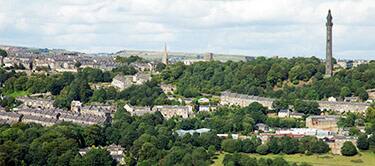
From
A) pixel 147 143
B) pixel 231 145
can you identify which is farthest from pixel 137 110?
pixel 147 143

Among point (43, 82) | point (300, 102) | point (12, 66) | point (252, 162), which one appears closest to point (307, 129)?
point (300, 102)

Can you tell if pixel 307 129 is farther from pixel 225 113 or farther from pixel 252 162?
pixel 252 162

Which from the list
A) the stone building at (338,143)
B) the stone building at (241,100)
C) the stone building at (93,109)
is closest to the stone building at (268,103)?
the stone building at (241,100)

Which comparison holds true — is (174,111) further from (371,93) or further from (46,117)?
(371,93)

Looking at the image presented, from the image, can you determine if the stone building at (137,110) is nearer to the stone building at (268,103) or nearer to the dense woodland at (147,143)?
the dense woodland at (147,143)

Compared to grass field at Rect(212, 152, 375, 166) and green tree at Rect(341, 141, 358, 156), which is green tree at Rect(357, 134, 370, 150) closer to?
grass field at Rect(212, 152, 375, 166)

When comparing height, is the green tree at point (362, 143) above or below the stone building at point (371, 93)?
below

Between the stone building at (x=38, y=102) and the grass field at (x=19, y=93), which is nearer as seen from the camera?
the stone building at (x=38, y=102)
